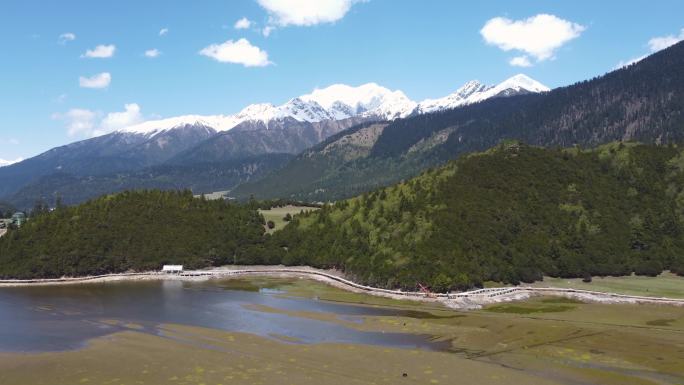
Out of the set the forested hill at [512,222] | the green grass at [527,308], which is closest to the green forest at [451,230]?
the forested hill at [512,222]

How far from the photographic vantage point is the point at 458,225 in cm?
14762

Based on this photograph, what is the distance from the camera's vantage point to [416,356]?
259 ft

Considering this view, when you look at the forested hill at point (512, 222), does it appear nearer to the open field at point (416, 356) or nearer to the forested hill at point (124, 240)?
the forested hill at point (124, 240)

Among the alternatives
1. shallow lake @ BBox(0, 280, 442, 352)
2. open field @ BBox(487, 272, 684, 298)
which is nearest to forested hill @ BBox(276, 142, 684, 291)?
open field @ BBox(487, 272, 684, 298)

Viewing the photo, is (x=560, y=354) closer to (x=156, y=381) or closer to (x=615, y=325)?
(x=615, y=325)

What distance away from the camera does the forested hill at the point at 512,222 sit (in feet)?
456

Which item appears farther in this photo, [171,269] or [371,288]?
[171,269]

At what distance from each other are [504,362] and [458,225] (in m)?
73.1

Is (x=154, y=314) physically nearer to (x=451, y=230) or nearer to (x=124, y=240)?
(x=124, y=240)

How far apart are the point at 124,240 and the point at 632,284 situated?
464 ft

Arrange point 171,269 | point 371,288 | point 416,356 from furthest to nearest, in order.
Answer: point 171,269
point 371,288
point 416,356

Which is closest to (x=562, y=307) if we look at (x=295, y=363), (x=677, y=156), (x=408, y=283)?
(x=408, y=283)

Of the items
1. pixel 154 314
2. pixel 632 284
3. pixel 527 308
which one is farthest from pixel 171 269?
pixel 632 284

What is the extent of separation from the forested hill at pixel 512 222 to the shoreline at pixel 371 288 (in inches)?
147
